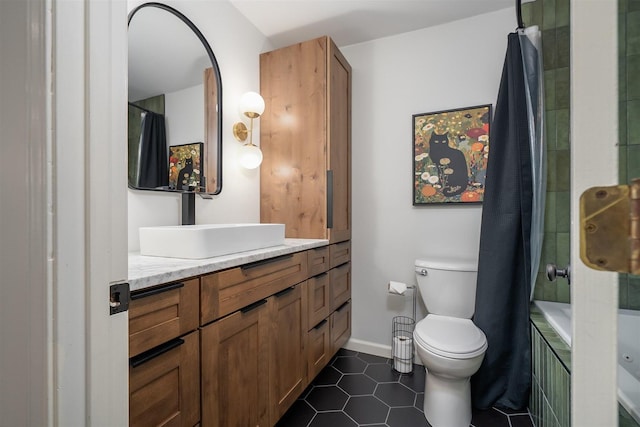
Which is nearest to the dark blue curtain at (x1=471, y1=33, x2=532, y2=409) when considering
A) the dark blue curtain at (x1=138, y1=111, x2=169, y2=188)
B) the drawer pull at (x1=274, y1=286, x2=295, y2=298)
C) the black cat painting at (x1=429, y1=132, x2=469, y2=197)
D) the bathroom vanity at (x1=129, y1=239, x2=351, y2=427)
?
the black cat painting at (x1=429, y1=132, x2=469, y2=197)

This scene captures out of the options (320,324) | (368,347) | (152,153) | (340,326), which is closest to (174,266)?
(152,153)

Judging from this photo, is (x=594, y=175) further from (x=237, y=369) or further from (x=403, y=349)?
(x=403, y=349)

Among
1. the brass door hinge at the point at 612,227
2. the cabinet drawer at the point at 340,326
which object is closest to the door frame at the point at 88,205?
the brass door hinge at the point at 612,227

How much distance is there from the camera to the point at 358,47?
247cm

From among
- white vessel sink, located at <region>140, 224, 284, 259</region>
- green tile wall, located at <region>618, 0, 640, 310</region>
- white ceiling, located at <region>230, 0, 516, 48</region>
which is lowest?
white vessel sink, located at <region>140, 224, 284, 259</region>

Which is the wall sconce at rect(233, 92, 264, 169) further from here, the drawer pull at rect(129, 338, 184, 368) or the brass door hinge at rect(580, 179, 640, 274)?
the brass door hinge at rect(580, 179, 640, 274)

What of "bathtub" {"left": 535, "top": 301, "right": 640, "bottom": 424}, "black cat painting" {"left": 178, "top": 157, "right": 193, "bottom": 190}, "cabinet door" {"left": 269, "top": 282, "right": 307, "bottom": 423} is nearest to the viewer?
"bathtub" {"left": 535, "top": 301, "right": 640, "bottom": 424}

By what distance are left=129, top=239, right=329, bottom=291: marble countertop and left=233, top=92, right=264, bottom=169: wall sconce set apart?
855mm

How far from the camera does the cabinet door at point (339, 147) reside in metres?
2.09

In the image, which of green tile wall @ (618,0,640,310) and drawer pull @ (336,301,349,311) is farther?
drawer pull @ (336,301,349,311)

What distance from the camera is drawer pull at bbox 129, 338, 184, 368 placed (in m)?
0.81

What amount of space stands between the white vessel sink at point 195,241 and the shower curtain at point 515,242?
1.37m

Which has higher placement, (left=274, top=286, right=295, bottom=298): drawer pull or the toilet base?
(left=274, top=286, right=295, bottom=298): drawer pull

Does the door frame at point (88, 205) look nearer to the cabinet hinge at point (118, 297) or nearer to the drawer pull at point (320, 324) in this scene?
the cabinet hinge at point (118, 297)
